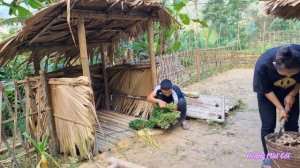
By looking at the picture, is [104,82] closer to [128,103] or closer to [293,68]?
[128,103]

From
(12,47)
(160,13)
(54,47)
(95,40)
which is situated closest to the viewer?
(12,47)

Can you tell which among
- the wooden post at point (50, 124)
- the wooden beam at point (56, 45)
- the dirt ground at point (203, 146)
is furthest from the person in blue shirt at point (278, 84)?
the wooden beam at point (56, 45)

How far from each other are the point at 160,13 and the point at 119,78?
1856mm

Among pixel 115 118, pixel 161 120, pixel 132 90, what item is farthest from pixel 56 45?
pixel 161 120

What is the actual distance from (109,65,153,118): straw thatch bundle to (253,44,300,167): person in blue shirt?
319cm

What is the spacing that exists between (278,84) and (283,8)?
1950 millimetres

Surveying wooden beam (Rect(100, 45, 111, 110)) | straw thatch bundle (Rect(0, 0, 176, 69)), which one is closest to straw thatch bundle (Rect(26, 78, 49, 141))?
straw thatch bundle (Rect(0, 0, 176, 69))

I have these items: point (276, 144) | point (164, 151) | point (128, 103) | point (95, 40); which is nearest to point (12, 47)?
point (95, 40)

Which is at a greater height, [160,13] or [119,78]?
[160,13]

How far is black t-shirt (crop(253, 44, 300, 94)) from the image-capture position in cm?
285

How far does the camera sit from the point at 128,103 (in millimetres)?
6586

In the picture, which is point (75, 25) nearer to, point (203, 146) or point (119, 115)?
point (119, 115)

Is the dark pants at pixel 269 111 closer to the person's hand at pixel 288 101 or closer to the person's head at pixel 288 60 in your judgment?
the person's hand at pixel 288 101

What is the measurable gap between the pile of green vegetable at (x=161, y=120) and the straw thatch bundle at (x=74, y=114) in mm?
1204
